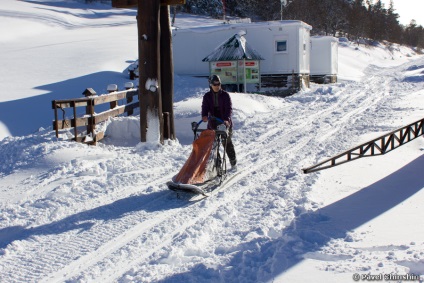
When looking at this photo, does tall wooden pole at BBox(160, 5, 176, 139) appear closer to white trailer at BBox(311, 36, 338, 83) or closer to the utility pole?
the utility pole

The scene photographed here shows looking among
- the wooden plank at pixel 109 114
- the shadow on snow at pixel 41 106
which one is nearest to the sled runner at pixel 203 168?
the wooden plank at pixel 109 114

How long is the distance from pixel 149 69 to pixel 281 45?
57.3 ft

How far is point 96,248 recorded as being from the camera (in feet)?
16.2

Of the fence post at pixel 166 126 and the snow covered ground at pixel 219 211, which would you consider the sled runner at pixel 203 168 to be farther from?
the fence post at pixel 166 126

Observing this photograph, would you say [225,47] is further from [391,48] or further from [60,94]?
[391,48]

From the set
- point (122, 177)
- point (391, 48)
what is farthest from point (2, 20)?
point (391, 48)

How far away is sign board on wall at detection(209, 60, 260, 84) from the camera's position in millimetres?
24594

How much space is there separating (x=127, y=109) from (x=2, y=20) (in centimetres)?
3637

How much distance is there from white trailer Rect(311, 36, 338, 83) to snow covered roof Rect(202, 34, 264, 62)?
9.55 m

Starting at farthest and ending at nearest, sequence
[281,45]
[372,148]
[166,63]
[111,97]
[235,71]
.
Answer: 1. [281,45]
2. [235,71]
3. [111,97]
4. [166,63]
5. [372,148]

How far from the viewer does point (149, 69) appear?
392 inches

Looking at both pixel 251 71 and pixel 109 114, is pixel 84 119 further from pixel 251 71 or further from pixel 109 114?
pixel 251 71

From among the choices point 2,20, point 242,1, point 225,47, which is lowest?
point 225,47

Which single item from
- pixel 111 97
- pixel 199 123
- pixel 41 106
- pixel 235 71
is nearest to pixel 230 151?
pixel 199 123
